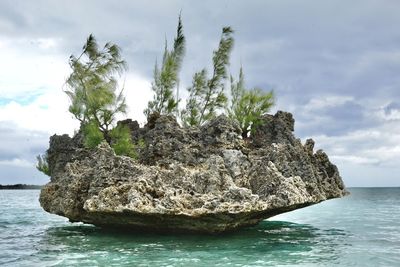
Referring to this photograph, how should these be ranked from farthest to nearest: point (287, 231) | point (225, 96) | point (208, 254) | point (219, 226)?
1. point (225, 96)
2. point (287, 231)
3. point (219, 226)
4. point (208, 254)

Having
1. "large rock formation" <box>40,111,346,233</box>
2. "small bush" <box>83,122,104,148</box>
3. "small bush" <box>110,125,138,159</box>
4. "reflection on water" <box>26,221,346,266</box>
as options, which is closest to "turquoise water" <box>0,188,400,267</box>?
"reflection on water" <box>26,221,346,266</box>

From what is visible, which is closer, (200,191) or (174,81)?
(200,191)

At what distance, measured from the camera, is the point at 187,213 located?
10.4m

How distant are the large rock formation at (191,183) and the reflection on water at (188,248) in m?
0.49

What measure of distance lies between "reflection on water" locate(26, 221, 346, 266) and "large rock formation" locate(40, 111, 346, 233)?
0.49 m

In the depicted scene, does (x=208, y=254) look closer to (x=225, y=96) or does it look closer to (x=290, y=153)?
(x=290, y=153)

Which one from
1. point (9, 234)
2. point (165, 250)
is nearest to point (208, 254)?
point (165, 250)

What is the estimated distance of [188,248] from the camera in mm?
10305

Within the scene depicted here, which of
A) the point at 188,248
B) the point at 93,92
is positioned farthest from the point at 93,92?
the point at 188,248

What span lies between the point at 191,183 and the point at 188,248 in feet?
6.05

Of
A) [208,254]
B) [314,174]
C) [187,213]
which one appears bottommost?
[208,254]

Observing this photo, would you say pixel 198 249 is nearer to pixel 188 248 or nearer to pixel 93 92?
pixel 188 248

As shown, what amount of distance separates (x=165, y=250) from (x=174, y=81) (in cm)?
1298

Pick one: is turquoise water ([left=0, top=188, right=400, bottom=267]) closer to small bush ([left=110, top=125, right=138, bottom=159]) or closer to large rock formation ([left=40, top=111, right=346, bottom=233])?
large rock formation ([left=40, top=111, right=346, bottom=233])
